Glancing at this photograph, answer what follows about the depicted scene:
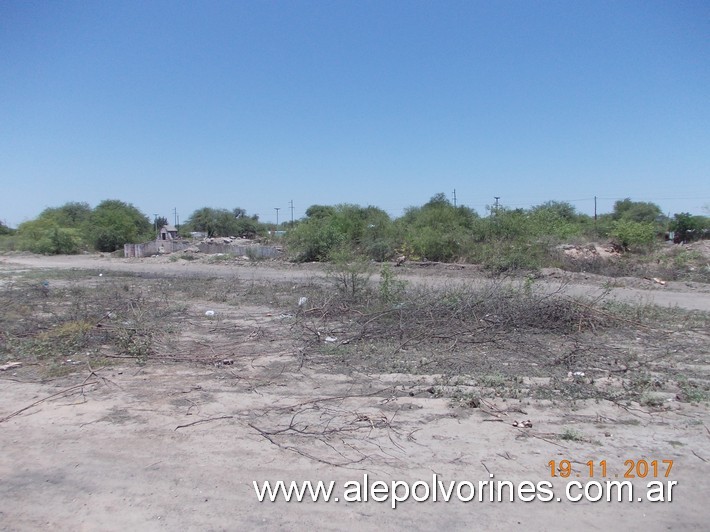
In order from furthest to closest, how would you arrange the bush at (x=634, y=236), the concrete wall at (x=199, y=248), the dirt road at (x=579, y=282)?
1. the concrete wall at (x=199, y=248)
2. the bush at (x=634, y=236)
3. the dirt road at (x=579, y=282)

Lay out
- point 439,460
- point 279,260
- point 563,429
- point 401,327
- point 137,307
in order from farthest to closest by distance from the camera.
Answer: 1. point 279,260
2. point 137,307
3. point 401,327
4. point 563,429
5. point 439,460

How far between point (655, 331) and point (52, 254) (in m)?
38.3

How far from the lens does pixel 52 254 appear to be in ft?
119

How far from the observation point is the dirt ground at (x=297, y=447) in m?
3.38

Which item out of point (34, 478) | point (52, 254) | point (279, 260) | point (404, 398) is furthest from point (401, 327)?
point (52, 254)

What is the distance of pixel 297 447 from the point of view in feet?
14.1

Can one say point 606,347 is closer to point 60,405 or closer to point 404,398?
point 404,398

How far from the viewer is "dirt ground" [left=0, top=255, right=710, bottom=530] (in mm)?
3375

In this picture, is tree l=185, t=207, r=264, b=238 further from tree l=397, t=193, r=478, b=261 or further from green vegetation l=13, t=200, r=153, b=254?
tree l=397, t=193, r=478, b=261

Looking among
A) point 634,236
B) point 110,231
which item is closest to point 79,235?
point 110,231

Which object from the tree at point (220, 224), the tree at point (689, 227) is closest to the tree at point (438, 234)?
the tree at point (689, 227)

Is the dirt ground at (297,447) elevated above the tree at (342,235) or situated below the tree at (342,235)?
below

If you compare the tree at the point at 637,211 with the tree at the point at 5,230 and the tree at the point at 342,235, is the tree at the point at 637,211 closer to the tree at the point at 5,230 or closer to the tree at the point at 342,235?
the tree at the point at 342,235

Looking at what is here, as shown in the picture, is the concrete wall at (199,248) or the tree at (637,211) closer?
the concrete wall at (199,248)
